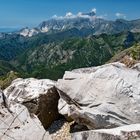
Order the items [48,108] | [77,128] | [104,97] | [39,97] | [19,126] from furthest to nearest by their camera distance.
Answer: [48,108] → [39,97] → [77,128] → [104,97] → [19,126]

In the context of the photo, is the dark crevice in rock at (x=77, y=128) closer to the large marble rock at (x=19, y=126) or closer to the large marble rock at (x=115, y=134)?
the large marble rock at (x=19, y=126)

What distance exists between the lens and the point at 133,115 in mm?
17672

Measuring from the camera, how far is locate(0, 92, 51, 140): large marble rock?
1504 cm

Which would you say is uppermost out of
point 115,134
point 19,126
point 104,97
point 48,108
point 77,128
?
point 115,134

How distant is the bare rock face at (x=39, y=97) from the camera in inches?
860

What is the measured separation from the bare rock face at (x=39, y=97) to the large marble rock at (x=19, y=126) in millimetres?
4279

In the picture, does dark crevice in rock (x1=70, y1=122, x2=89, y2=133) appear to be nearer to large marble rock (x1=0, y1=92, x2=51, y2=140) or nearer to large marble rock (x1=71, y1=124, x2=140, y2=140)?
large marble rock (x1=0, y1=92, x2=51, y2=140)

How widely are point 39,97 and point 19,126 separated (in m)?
6.34

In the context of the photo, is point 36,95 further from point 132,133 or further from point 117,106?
point 132,133

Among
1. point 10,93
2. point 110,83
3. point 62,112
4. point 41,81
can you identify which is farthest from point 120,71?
point 10,93

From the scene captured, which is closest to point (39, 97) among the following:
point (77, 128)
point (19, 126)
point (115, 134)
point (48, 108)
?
point (48, 108)

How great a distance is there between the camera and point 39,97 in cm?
2200

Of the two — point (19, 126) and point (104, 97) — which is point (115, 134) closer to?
point (19, 126)

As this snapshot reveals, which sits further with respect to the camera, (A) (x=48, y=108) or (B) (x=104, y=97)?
(A) (x=48, y=108)
